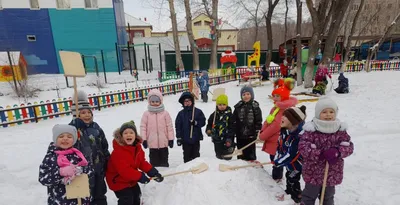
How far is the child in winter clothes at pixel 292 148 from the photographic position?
2.78m

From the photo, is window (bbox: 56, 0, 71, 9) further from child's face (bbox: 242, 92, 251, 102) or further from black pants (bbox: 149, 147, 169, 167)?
child's face (bbox: 242, 92, 251, 102)

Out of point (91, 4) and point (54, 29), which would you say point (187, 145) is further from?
point (54, 29)

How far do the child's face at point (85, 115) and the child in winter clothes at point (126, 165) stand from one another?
466mm

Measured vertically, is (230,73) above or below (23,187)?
above

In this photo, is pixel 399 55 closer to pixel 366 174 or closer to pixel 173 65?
pixel 173 65

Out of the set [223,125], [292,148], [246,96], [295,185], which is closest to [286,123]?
[292,148]

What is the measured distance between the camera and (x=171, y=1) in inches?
565

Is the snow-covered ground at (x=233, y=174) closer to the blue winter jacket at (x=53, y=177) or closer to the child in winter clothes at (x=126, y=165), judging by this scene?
the child in winter clothes at (x=126, y=165)

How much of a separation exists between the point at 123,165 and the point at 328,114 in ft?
7.74

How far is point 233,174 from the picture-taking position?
114 inches

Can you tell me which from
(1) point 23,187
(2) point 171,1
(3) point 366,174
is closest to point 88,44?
(2) point 171,1

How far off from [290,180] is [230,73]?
565 inches

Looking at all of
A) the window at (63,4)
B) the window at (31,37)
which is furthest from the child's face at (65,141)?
the window at (31,37)

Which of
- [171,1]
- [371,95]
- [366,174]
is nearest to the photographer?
[366,174]
